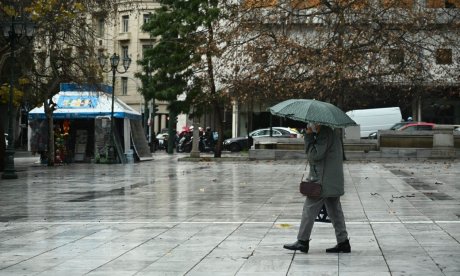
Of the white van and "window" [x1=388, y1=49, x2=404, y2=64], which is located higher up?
"window" [x1=388, y1=49, x2=404, y2=64]

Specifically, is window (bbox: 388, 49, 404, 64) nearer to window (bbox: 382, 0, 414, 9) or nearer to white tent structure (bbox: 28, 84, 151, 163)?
window (bbox: 382, 0, 414, 9)

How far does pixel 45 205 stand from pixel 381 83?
21.1 m

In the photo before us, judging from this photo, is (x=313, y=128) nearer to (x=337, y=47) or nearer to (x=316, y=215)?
(x=316, y=215)

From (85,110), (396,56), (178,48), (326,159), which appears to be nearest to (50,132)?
(85,110)

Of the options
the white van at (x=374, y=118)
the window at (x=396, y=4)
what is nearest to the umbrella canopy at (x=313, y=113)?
the window at (x=396, y=4)

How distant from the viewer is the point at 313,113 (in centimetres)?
883

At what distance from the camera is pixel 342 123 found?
884 centimetres

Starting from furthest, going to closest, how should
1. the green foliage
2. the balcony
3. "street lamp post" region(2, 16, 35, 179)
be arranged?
1. the balcony
2. the green foliage
3. "street lamp post" region(2, 16, 35, 179)

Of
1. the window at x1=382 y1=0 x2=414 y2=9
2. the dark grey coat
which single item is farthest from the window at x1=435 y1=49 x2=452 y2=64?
the dark grey coat

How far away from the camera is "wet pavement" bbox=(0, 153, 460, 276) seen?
320 inches

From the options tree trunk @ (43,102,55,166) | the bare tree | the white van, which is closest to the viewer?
tree trunk @ (43,102,55,166)

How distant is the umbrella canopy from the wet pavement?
5.19 ft

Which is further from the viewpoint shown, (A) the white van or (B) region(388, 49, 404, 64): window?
(A) the white van

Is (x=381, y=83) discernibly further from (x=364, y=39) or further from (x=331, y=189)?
(x=331, y=189)
